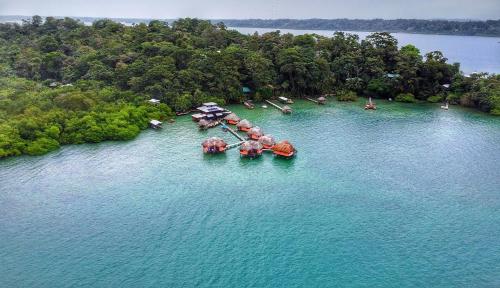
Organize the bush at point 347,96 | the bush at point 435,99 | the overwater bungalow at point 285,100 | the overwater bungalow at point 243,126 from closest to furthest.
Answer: the overwater bungalow at point 243,126 < the overwater bungalow at point 285,100 < the bush at point 435,99 < the bush at point 347,96

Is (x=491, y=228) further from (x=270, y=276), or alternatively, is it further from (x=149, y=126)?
(x=149, y=126)

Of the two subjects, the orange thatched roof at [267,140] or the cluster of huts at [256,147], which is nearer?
the cluster of huts at [256,147]

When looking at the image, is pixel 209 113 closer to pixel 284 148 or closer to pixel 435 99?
pixel 284 148

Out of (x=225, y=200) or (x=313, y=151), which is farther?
(x=313, y=151)

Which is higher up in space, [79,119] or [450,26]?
[450,26]

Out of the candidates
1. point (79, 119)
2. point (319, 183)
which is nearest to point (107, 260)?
point (319, 183)

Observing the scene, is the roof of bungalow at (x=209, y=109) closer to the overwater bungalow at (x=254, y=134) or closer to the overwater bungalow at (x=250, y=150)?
the overwater bungalow at (x=254, y=134)

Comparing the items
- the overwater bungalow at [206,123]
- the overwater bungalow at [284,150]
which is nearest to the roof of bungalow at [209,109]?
the overwater bungalow at [206,123]
